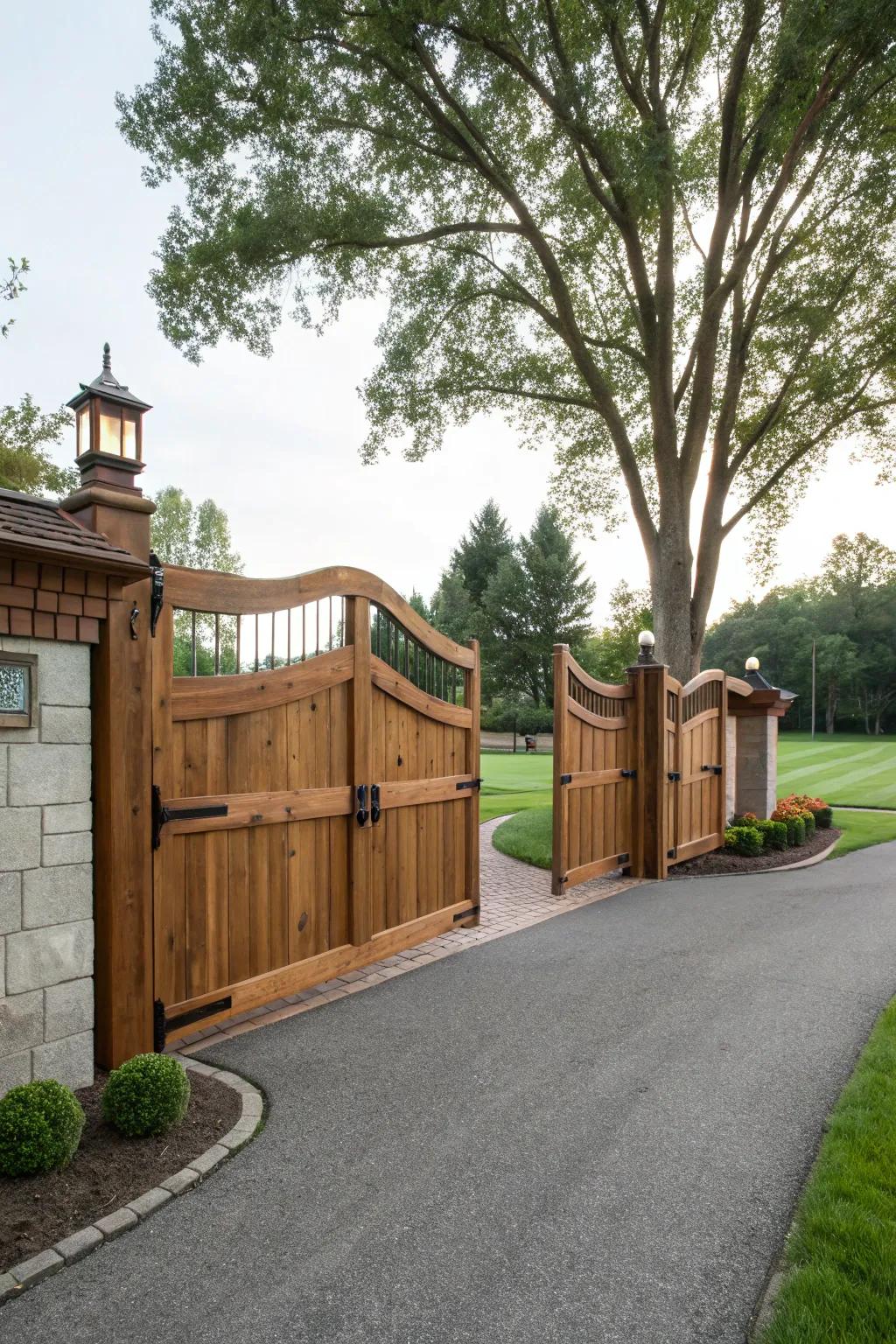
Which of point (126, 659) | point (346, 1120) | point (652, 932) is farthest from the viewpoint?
point (652, 932)

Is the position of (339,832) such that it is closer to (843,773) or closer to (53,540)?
(53,540)

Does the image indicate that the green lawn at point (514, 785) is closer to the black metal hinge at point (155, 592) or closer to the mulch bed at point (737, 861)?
the mulch bed at point (737, 861)

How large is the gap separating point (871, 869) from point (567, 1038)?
623cm

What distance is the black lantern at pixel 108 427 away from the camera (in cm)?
353

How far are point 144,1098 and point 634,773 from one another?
6.21 m

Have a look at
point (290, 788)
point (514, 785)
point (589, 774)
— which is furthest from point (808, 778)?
point (290, 788)

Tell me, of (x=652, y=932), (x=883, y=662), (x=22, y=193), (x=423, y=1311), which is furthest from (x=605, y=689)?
(x=883, y=662)

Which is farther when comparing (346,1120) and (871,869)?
(871,869)

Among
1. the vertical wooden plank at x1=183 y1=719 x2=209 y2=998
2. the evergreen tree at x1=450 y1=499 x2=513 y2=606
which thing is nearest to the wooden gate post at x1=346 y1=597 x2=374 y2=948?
the vertical wooden plank at x1=183 y1=719 x2=209 y2=998

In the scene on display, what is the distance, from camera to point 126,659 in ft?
11.4

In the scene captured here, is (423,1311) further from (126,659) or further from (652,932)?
(652,932)

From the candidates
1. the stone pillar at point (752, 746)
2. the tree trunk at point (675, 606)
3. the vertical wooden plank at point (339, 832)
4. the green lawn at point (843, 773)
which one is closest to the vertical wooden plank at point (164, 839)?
the vertical wooden plank at point (339, 832)

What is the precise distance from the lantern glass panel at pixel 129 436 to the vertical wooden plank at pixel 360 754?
1.62m

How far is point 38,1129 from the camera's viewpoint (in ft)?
8.48
